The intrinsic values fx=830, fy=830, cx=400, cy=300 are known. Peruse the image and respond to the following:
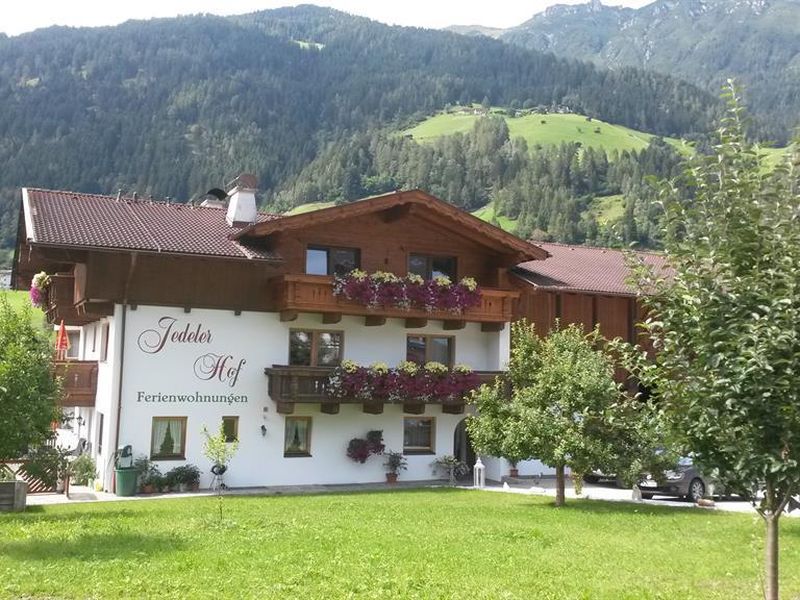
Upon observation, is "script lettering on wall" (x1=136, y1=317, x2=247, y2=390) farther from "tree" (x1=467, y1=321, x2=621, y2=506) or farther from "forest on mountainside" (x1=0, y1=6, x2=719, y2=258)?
"forest on mountainside" (x1=0, y1=6, x2=719, y2=258)

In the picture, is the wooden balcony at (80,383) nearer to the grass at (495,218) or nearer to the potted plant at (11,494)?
→ the potted plant at (11,494)

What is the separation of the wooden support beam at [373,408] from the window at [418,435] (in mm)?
1706

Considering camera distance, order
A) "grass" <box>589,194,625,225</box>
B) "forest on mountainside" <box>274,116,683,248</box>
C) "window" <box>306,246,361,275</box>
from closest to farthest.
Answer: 1. "window" <box>306,246,361,275</box>
2. "grass" <box>589,194,625,225</box>
3. "forest on mountainside" <box>274,116,683,248</box>

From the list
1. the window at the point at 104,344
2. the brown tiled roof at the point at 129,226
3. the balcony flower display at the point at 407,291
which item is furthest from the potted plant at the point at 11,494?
the balcony flower display at the point at 407,291

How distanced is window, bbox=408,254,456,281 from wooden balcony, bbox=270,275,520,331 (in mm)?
1492

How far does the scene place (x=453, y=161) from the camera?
14012 cm

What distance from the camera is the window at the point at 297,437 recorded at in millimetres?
25578

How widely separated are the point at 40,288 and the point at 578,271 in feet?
63.5

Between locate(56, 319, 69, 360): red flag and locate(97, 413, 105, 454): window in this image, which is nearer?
locate(97, 413, 105, 454): window

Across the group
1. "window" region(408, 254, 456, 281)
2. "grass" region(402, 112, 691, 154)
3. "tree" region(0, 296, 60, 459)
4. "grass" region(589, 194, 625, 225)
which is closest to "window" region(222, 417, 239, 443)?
"window" region(408, 254, 456, 281)

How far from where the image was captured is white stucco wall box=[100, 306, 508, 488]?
23.5 m

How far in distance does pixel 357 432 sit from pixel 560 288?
8536 millimetres

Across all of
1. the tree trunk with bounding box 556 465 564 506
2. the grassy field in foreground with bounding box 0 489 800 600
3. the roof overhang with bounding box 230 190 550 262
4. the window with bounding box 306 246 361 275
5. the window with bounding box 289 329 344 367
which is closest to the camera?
the grassy field in foreground with bounding box 0 489 800 600

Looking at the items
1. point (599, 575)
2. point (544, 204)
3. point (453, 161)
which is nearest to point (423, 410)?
point (599, 575)
